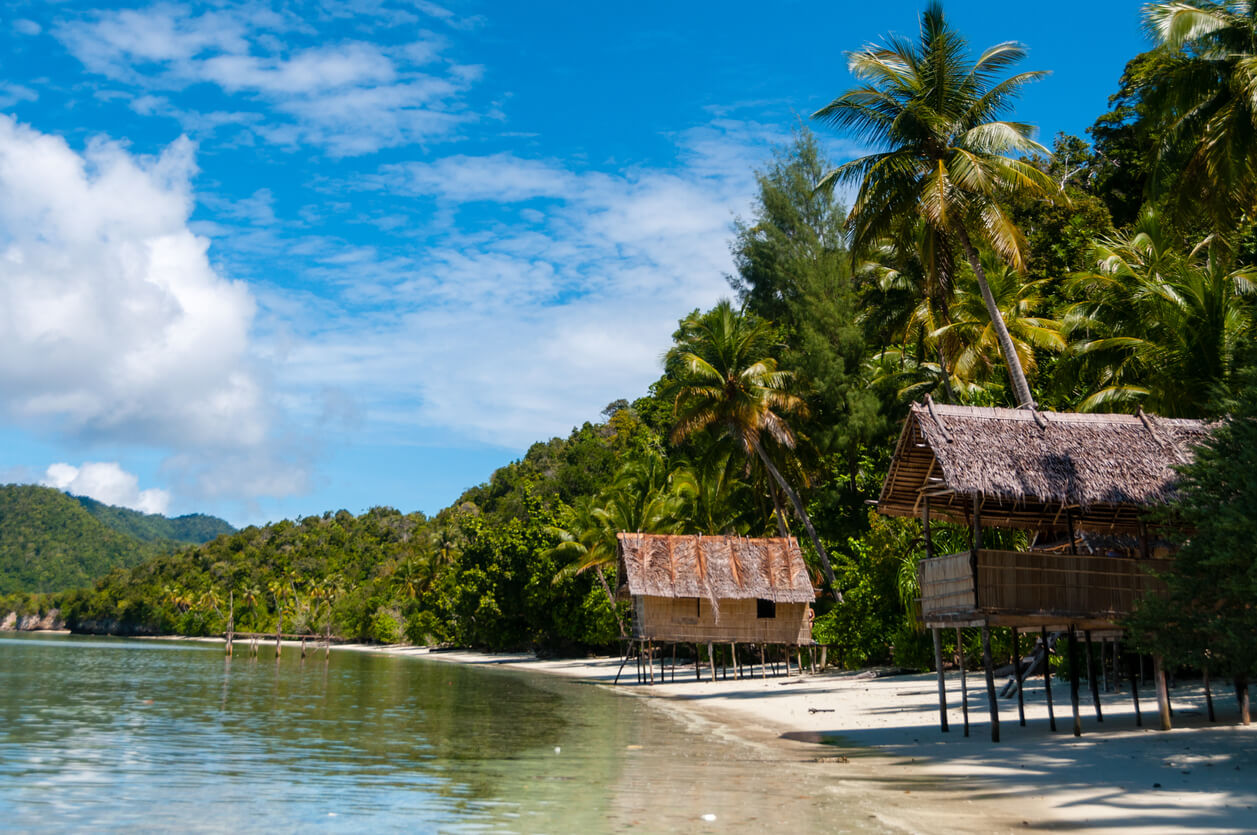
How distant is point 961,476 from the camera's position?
43.5ft

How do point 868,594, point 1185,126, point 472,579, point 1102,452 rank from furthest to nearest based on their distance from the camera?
1. point 472,579
2. point 868,594
3. point 1185,126
4. point 1102,452

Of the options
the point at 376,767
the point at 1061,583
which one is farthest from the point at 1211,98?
the point at 376,767

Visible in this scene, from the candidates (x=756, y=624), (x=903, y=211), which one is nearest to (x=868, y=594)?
(x=756, y=624)

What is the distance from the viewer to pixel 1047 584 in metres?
13.6

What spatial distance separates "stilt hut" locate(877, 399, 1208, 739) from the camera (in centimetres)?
1337

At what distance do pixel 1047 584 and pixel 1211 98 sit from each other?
870 centimetres

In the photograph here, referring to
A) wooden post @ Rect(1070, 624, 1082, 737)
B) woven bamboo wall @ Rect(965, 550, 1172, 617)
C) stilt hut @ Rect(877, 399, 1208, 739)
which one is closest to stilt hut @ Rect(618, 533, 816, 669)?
stilt hut @ Rect(877, 399, 1208, 739)

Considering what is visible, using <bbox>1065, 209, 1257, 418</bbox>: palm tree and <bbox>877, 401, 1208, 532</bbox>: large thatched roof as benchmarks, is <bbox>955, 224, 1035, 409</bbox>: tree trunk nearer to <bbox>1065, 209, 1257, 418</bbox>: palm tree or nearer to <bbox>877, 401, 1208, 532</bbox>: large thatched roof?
<bbox>1065, 209, 1257, 418</bbox>: palm tree

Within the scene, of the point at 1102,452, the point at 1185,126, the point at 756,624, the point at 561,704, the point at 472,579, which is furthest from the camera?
the point at 472,579

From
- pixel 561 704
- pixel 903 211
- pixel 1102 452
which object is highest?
pixel 903 211

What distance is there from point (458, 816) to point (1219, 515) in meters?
8.11

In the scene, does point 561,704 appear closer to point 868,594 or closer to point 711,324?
point 868,594

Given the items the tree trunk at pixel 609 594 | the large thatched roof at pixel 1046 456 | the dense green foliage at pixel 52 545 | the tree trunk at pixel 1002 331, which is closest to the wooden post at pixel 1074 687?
the large thatched roof at pixel 1046 456

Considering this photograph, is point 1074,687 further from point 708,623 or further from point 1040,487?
point 708,623
